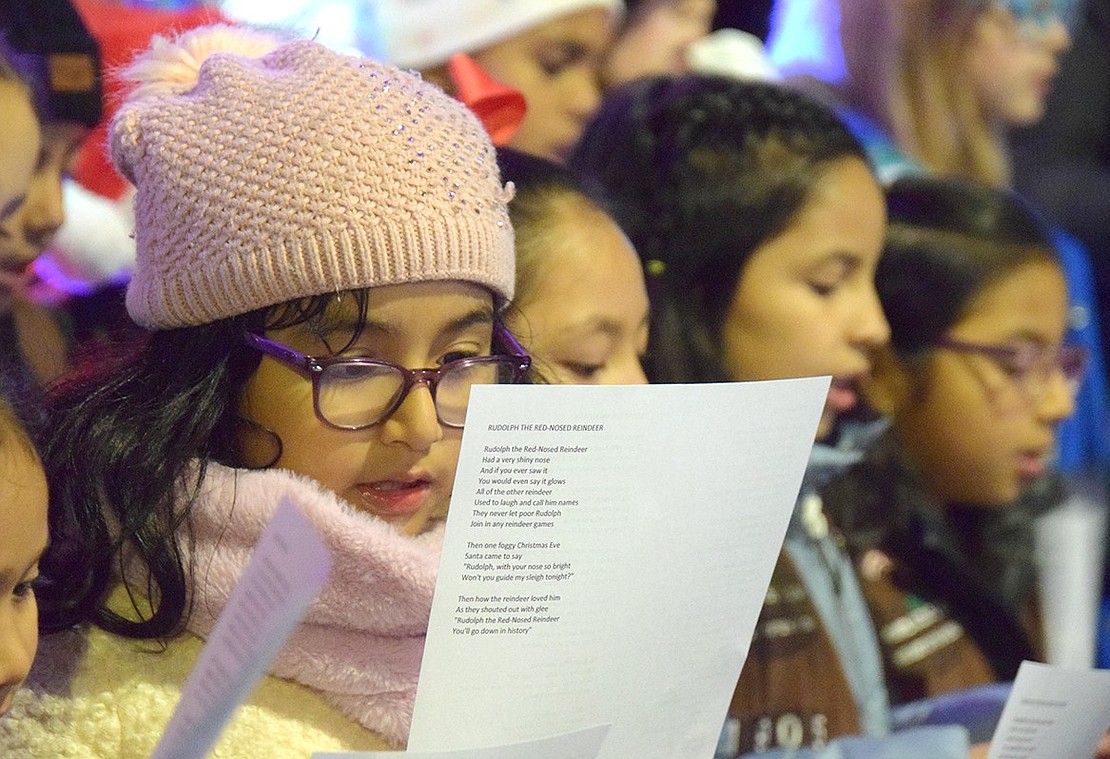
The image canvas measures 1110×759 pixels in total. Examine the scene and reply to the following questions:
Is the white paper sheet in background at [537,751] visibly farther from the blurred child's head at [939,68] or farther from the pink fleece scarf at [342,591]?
the blurred child's head at [939,68]

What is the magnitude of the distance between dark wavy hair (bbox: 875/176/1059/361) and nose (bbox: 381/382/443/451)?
108 cm

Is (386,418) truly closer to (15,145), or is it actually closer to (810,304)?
(15,145)

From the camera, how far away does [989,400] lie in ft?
6.27

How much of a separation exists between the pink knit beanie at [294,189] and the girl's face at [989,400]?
1.06m

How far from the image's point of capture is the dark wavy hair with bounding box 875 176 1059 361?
1.89m

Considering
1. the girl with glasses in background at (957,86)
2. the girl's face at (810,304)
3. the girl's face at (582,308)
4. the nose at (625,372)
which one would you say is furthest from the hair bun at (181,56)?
the girl with glasses in background at (957,86)

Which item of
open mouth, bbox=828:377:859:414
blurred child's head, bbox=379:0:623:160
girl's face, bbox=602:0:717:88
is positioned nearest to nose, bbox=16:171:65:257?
blurred child's head, bbox=379:0:623:160

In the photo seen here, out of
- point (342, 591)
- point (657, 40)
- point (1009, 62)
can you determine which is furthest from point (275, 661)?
point (1009, 62)

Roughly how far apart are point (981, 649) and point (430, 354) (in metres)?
1.11

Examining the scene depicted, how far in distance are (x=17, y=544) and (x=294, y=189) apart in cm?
31

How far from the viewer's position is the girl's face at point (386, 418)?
0.97 m

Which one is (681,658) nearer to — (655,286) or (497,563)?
(497,563)

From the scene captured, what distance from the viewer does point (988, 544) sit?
6.67ft

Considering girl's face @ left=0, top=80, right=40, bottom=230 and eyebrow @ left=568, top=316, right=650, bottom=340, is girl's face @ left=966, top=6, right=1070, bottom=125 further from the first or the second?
girl's face @ left=0, top=80, right=40, bottom=230
